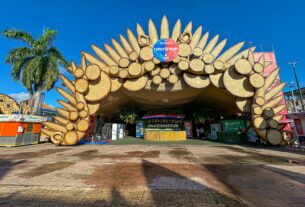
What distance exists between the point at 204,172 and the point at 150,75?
1038cm

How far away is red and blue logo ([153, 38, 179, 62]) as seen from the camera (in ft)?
43.4

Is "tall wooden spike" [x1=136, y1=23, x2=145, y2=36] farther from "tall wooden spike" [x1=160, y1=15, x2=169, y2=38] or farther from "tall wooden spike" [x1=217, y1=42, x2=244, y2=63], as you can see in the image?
"tall wooden spike" [x1=217, y1=42, x2=244, y2=63]

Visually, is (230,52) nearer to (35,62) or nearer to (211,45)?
(211,45)

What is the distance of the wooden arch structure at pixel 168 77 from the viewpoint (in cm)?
1191

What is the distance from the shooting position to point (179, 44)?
13.8 metres

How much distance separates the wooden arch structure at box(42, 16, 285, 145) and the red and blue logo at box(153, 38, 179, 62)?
1.48 ft

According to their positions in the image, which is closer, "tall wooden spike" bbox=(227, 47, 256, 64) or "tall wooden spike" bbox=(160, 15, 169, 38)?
"tall wooden spike" bbox=(227, 47, 256, 64)

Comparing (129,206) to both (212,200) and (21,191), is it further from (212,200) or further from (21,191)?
(21,191)

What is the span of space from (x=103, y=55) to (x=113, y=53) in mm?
1039

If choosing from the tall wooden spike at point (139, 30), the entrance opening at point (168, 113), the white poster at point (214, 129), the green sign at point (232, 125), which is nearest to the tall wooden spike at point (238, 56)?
the entrance opening at point (168, 113)

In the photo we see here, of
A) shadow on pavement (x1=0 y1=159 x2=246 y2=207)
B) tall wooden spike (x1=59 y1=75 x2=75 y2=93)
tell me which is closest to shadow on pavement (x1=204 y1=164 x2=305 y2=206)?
shadow on pavement (x1=0 y1=159 x2=246 y2=207)

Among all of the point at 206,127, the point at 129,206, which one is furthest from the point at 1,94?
the point at 206,127

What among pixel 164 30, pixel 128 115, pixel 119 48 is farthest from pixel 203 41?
pixel 128 115

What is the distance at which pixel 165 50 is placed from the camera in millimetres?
13461
